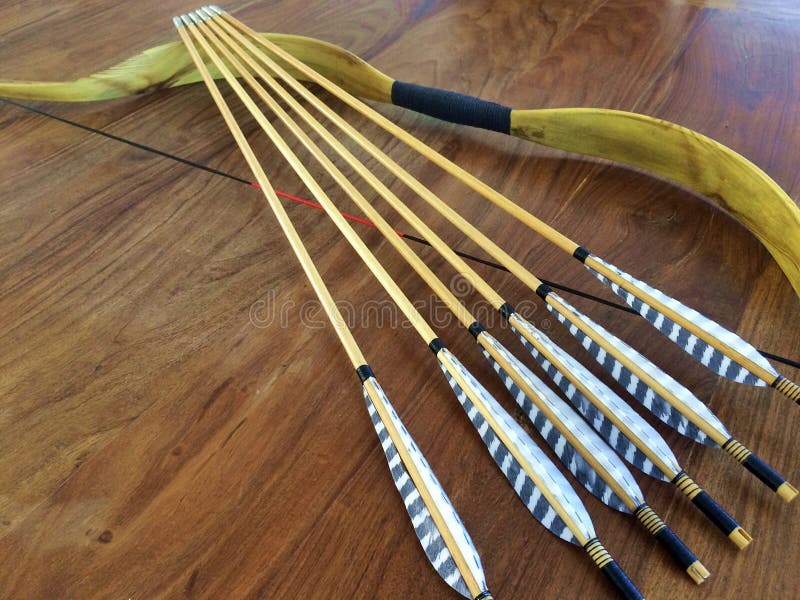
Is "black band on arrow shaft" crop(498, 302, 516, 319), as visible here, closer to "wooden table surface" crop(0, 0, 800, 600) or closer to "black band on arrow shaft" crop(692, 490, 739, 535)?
"wooden table surface" crop(0, 0, 800, 600)

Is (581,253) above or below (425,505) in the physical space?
above

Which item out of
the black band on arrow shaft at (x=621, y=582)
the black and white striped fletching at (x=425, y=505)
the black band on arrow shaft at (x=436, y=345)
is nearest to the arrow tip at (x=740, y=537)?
the black band on arrow shaft at (x=621, y=582)

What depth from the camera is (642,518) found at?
67cm

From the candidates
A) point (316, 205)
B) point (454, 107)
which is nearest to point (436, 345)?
point (316, 205)

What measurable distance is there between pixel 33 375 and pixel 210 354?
243 millimetres

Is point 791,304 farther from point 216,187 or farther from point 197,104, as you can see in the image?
point 197,104

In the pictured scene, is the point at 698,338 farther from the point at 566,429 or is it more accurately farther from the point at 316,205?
the point at 316,205

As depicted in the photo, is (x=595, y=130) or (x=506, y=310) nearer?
(x=506, y=310)

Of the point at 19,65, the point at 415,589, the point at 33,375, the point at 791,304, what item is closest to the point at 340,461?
the point at 415,589

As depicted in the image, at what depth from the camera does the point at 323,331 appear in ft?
3.11

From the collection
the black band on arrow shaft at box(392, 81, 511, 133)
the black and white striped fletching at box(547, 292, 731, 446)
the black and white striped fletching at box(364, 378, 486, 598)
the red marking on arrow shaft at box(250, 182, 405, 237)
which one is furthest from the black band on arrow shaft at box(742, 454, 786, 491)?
the black band on arrow shaft at box(392, 81, 511, 133)

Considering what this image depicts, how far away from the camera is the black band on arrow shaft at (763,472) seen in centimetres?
67

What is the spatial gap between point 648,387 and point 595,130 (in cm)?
49

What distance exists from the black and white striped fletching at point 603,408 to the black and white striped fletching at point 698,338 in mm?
104
